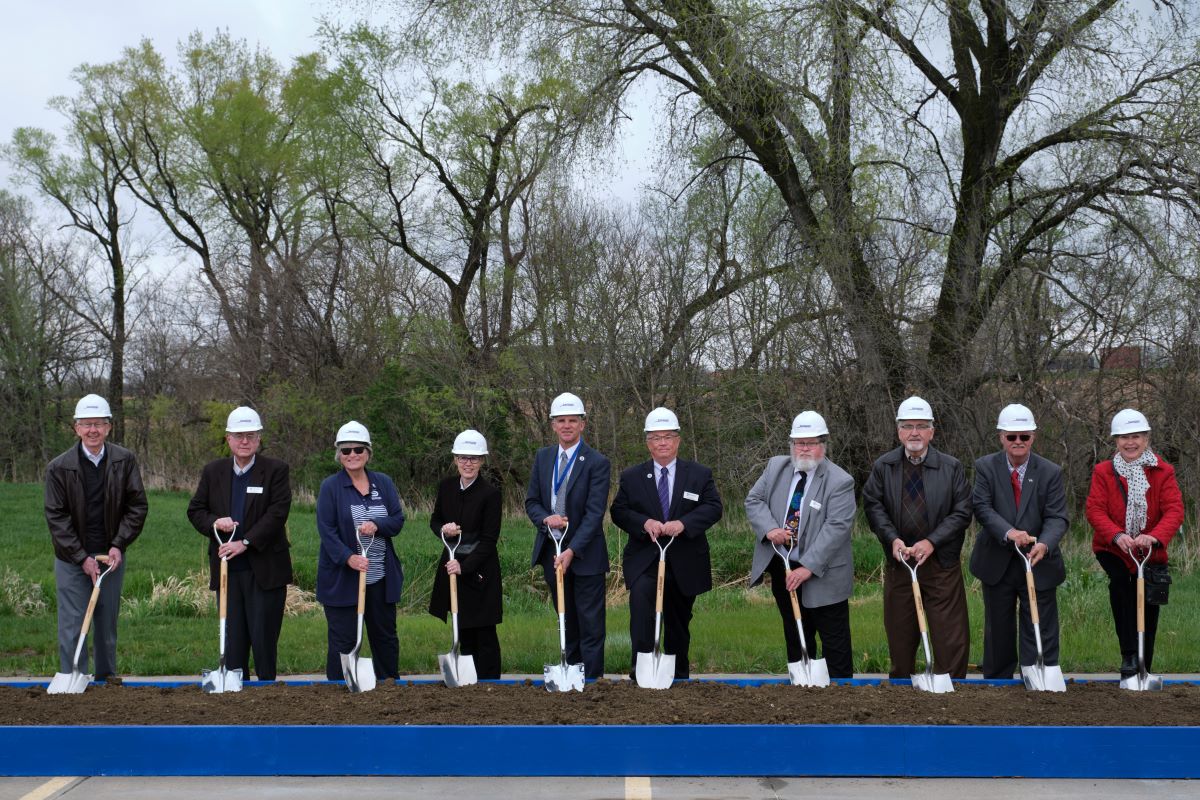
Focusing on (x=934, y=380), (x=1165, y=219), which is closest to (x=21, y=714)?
(x=934, y=380)

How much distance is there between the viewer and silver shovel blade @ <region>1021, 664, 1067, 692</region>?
7166mm

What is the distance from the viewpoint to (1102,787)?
234 inches

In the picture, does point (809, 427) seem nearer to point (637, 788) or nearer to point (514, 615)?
point (637, 788)

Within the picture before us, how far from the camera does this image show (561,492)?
8.02 m

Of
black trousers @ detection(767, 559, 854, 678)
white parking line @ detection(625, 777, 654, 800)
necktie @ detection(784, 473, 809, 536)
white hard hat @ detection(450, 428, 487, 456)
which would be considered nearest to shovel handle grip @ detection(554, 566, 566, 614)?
white hard hat @ detection(450, 428, 487, 456)

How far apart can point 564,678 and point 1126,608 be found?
11.9ft

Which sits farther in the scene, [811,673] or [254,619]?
[254,619]

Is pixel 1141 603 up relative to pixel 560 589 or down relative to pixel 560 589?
down

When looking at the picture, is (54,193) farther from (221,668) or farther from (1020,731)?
(1020,731)

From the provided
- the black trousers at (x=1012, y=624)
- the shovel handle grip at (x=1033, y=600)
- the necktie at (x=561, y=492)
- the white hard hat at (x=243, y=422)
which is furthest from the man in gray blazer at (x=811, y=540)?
the white hard hat at (x=243, y=422)

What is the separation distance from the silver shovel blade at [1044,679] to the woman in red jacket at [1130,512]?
0.64 m

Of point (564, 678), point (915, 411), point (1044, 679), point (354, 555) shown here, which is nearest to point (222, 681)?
point (354, 555)

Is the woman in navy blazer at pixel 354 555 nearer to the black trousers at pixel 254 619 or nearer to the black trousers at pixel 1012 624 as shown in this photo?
the black trousers at pixel 254 619

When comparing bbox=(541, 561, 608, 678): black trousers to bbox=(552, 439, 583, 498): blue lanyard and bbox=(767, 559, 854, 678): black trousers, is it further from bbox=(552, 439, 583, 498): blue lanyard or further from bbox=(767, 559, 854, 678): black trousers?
bbox=(767, 559, 854, 678): black trousers
